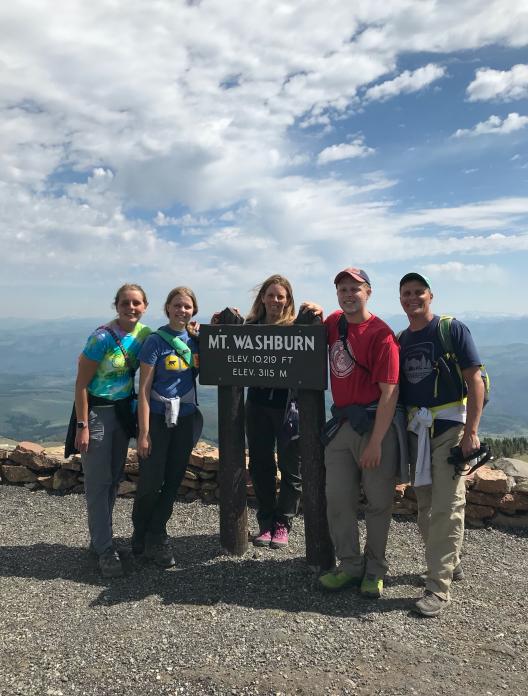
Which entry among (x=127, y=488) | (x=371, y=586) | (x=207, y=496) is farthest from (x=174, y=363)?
(x=127, y=488)

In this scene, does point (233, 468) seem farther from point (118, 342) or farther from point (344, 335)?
point (344, 335)

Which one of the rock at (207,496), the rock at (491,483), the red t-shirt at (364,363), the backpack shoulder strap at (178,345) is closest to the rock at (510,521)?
the rock at (491,483)

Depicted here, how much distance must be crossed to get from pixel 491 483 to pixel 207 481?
4293 millimetres

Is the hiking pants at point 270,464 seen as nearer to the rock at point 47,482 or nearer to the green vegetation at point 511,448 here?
the rock at point 47,482

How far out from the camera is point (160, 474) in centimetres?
564

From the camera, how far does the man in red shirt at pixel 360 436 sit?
478 centimetres

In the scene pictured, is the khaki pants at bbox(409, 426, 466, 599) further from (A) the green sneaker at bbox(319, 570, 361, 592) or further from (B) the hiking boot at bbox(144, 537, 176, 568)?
(B) the hiking boot at bbox(144, 537, 176, 568)

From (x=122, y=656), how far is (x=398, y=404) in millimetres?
3375

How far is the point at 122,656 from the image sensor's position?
3.99 metres

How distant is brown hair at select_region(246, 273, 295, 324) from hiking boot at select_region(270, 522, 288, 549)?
2679 mm

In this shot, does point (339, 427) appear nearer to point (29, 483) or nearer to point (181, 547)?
point (181, 547)

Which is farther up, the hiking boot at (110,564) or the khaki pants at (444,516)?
the khaki pants at (444,516)

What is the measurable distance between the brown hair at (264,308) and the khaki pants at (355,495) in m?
1.47

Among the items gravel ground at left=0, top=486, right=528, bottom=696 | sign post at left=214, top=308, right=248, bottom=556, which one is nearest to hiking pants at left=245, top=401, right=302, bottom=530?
sign post at left=214, top=308, right=248, bottom=556
